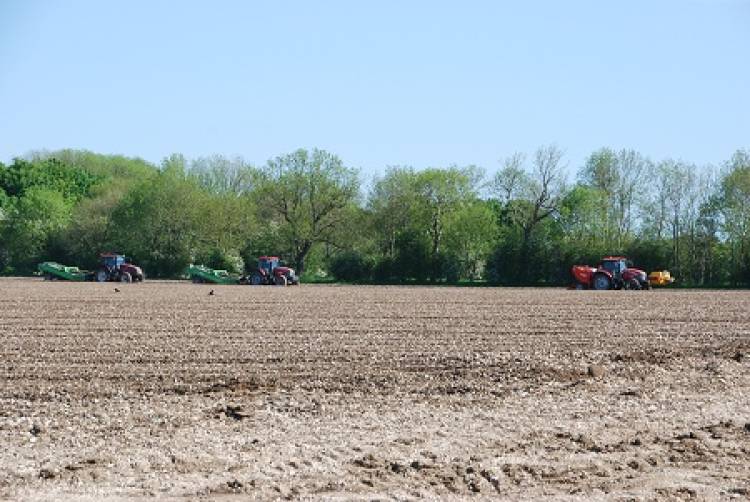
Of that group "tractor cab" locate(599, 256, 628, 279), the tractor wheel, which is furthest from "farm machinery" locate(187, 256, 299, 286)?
"tractor cab" locate(599, 256, 628, 279)

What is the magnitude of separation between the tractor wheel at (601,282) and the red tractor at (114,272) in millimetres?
25226

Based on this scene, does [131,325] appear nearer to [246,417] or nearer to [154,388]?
[154,388]

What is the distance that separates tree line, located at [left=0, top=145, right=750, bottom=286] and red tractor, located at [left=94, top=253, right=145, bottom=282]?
14.9 metres

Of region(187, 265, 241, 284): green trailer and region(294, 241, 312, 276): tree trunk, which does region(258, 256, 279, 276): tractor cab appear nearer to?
region(187, 265, 241, 284): green trailer

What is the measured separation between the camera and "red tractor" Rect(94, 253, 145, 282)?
55812 millimetres

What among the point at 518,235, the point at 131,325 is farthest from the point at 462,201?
the point at 131,325

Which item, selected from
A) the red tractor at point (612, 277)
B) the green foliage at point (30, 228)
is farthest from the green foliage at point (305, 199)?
the red tractor at point (612, 277)

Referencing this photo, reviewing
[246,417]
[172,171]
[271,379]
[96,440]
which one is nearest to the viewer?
[96,440]

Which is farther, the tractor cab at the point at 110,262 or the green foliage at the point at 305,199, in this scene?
the green foliage at the point at 305,199

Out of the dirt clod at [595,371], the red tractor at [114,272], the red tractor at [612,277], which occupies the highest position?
the red tractor at [612,277]

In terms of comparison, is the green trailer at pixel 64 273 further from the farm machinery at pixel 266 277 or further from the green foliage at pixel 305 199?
the green foliage at pixel 305 199

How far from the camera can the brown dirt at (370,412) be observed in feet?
29.2

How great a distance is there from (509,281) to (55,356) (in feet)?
169

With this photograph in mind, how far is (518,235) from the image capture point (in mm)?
68625
